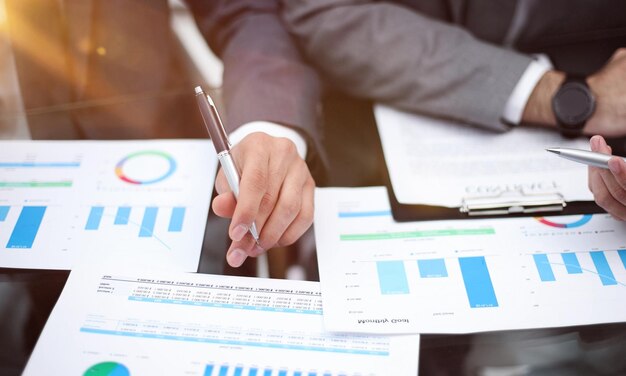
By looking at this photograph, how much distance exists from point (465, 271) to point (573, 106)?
32cm

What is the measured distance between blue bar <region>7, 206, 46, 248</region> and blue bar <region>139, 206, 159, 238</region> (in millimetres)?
119

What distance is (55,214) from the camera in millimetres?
676

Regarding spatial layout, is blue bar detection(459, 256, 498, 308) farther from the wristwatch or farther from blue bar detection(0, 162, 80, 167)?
blue bar detection(0, 162, 80, 167)

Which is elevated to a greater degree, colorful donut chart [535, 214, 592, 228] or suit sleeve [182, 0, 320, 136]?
suit sleeve [182, 0, 320, 136]

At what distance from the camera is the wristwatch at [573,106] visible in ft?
2.52

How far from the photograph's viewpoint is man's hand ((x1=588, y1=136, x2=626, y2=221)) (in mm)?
583

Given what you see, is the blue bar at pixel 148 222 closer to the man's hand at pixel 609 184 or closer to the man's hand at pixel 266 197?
the man's hand at pixel 266 197

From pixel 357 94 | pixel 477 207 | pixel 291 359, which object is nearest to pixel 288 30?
pixel 357 94

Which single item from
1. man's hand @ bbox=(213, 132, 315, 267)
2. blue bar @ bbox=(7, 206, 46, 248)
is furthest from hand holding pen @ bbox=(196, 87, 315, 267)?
blue bar @ bbox=(7, 206, 46, 248)

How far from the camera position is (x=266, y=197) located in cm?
62

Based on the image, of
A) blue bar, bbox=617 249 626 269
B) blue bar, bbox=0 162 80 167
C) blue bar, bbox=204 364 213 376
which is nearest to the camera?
blue bar, bbox=204 364 213 376

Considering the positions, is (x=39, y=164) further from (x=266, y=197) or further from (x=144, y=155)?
(x=266, y=197)

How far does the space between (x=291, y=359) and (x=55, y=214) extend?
13.3 inches

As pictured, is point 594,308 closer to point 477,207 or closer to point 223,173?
point 477,207
